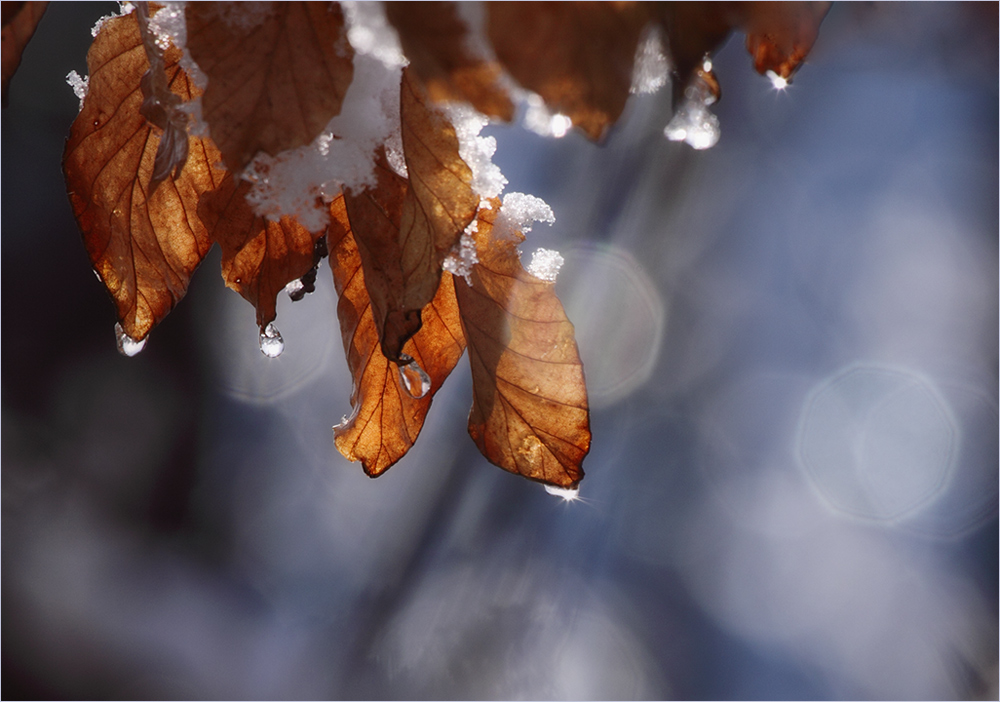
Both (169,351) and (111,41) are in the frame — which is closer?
(111,41)

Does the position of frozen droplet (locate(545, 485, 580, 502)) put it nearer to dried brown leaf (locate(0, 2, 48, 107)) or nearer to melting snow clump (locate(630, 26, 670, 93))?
melting snow clump (locate(630, 26, 670, 93))

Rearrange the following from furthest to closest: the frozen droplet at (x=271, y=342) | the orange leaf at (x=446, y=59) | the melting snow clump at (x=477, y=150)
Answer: the frozen droplet at (x=271, y=342) → the melting snow clump at (x=477, y=150) → the orange leaf at (x=446, y=59)

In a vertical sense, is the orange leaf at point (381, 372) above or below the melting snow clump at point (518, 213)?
below

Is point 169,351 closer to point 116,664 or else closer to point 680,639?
point 116,664

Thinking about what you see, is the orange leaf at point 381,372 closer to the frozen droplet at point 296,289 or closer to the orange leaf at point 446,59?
the frozen droplet at point 296,289

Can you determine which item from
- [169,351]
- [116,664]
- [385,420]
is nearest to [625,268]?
[169,351]

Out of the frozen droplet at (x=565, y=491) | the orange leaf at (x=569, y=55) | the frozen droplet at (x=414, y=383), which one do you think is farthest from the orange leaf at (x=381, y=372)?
the orange leaf at (x=569, y=55)

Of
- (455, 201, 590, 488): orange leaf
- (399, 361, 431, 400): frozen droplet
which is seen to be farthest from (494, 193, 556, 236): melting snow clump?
(399, 361, 431, 400): frozen droplet

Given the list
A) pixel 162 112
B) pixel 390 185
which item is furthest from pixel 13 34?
pixel 390 185
